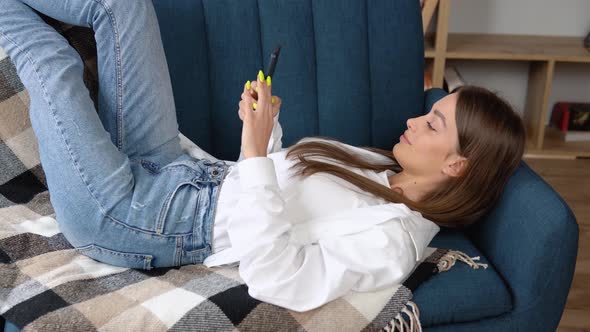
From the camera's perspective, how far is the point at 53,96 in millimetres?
1426

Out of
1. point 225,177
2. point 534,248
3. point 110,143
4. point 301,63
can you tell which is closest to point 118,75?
point 110,143

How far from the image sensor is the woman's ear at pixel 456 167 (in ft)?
4.85

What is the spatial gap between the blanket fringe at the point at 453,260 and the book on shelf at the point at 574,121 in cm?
189

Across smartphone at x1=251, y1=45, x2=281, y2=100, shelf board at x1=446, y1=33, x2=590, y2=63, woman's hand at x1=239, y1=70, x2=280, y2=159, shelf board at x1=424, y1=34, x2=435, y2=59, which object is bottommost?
shelf board at x1=446, y1=33, x2=590, y2=63

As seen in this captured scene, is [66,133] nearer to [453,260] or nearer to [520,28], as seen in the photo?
[453,260]

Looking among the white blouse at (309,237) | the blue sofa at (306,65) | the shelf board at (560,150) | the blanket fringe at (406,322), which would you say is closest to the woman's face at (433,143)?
the white blouse at (309,237)

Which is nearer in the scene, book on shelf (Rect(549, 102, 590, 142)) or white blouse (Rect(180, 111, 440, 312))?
white blouse (Rect(180, 111, 440, 312))

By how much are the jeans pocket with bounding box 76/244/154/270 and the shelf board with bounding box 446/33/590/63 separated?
5.86ft

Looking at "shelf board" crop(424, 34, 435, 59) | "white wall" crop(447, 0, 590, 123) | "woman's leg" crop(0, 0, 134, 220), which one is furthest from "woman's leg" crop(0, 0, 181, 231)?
"white wall" crop(447, 0, 590, 123)

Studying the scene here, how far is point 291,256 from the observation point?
128 cm

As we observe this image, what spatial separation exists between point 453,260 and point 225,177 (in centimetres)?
56

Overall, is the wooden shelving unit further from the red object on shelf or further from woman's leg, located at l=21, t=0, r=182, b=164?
woman's leg, located at l=21, t=0, r=182, b=164

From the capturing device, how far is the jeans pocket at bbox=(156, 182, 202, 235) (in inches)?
57.0

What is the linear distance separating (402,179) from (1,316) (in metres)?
0.93
